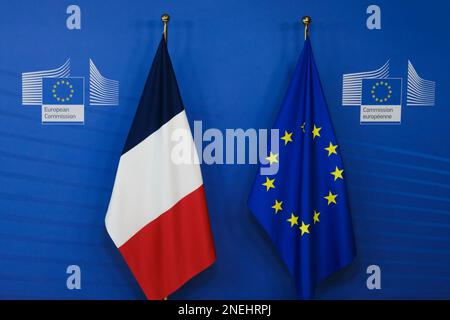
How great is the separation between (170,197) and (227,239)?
40 centimetres

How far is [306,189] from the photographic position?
2102mm

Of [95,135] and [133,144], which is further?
[95,135]

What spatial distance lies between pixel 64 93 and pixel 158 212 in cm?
79

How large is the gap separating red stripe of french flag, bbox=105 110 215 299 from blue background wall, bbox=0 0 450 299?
7.5 inches

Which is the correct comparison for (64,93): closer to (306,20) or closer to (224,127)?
(224,127)

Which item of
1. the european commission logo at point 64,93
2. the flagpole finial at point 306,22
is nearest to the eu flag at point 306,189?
the flagpole finial at point 306,22

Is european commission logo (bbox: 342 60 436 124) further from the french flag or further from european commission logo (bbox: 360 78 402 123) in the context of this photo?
the french flag

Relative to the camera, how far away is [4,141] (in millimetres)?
2248

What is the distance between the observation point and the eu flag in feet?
6.94

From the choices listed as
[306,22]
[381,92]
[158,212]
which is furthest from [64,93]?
[381,92]

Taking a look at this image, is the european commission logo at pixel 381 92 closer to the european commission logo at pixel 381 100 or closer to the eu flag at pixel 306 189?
Result: the european commission logo at pixel 381 100

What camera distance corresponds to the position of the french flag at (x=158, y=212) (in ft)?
6.86

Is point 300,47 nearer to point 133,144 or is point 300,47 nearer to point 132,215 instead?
point 133,144

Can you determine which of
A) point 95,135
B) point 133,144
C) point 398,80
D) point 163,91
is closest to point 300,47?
point 398,80
